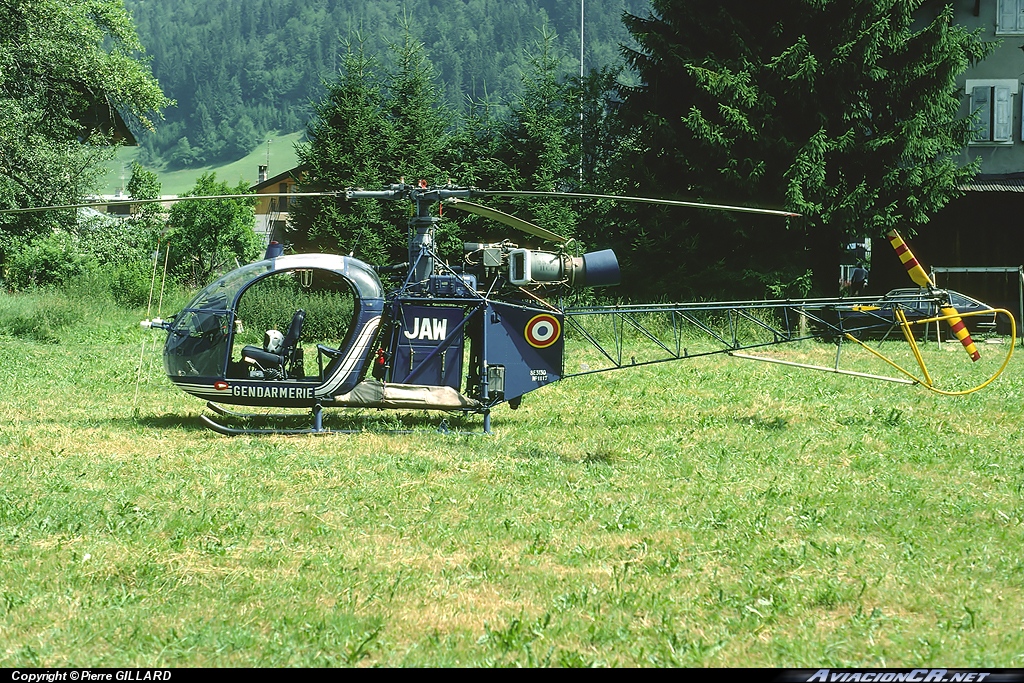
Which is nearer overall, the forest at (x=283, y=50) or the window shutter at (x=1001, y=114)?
the window shutter at (x=1001, y=114)

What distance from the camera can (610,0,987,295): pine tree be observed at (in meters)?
19.9

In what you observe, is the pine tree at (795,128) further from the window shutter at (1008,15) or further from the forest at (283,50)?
the forest at (283,50)

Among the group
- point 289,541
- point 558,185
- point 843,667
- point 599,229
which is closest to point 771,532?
point 843,667

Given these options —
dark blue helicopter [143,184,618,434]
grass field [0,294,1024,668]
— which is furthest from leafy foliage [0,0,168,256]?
dark blue helicopter [143,184,618,434]

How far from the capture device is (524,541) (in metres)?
6.25

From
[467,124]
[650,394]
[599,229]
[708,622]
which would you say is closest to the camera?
[708,622]

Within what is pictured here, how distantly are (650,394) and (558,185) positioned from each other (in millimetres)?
14348

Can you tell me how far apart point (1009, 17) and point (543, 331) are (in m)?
19.3

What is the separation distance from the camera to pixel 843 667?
4332mm

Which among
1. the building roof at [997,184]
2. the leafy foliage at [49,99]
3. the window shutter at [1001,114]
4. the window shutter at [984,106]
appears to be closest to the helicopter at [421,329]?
the building roof at [997,184]

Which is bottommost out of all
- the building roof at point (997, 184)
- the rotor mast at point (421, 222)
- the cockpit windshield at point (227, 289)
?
the cockpit windshield at point (227, 289)

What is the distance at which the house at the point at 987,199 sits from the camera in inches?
899

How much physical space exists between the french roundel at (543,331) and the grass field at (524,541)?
0.95m
